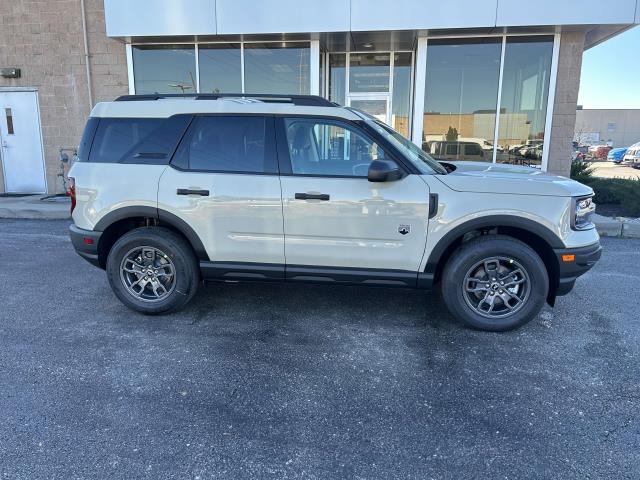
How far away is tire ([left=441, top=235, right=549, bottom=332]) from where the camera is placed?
3.85 metres

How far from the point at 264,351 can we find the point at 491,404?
1723mm

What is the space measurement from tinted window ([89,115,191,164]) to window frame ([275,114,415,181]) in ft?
2.91

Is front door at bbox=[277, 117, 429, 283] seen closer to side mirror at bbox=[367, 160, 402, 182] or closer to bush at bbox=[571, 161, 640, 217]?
side mirror at bbox=[367, 160, 402, 182]

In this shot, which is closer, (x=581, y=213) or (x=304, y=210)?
(x=581, y=213)

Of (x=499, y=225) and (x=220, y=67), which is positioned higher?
(x=220, y=67)

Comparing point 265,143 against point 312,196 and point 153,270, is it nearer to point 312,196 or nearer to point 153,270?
point 312,196

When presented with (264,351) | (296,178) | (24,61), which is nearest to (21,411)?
(264,351)

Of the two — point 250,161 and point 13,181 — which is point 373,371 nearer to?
point 250,161

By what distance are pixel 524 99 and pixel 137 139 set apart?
27.2ft

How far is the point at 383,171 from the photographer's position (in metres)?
3.69

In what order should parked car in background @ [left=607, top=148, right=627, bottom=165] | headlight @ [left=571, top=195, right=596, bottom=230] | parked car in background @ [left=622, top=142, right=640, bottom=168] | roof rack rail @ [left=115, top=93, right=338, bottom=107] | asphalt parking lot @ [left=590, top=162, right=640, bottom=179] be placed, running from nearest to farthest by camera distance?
headlight @ [left=571, top=195, right=596, bottom=230] < roof rack rail @ [left=115, top=93, right=338, bottom=107] < asphalt parking lot @ [left=590, top=162, right=640, bottom=179] < parked car in background @ [left=622, top=142, right=640, bottom=168] < parked car in background @ [left=607, top=148, right=627, bottom=165]

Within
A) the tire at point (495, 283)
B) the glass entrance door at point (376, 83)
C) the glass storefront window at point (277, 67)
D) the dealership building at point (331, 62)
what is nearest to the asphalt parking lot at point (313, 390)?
the tire at point (495, 283)

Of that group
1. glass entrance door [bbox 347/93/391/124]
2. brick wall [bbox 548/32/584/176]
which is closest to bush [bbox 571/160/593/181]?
brick wall [bbox 548/32/584/176]

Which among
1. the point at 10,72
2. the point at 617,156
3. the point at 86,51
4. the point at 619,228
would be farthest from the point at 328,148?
the point at 617,156
